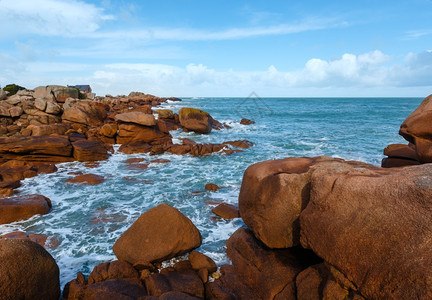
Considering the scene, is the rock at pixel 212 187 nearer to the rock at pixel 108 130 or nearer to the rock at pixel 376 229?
the rock at pixel 376 229

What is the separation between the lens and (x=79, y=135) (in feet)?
70.7

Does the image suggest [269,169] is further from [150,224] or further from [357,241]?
[150,224]

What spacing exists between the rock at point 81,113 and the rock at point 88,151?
7.18 m

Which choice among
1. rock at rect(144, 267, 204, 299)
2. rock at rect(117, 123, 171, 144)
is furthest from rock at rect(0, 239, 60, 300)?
rock at rect(117, 123, 171, 144)

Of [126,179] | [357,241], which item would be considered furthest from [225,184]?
[357,241]

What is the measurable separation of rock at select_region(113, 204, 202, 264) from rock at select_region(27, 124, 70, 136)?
17.4 metres

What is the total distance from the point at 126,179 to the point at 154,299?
10.4 meters

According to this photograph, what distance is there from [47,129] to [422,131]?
902 inches

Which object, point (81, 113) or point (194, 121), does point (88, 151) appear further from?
point (194, 121)

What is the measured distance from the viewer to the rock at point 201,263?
658 cm

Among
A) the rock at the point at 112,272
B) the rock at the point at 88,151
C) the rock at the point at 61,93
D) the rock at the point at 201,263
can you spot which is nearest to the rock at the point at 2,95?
the rock at the point at 61,93

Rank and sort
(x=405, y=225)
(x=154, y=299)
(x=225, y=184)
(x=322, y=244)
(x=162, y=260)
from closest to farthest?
(x=405, y=225)
(x=322, y=244)
(x=154, y=299)
(x=162, y=260)
(x=225, y=184)

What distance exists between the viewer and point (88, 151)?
1842 cm

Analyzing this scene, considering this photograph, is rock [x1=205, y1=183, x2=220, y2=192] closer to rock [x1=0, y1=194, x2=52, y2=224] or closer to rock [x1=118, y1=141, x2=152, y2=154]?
rock [x1=0, y1=194, x2=52, y2=224]
